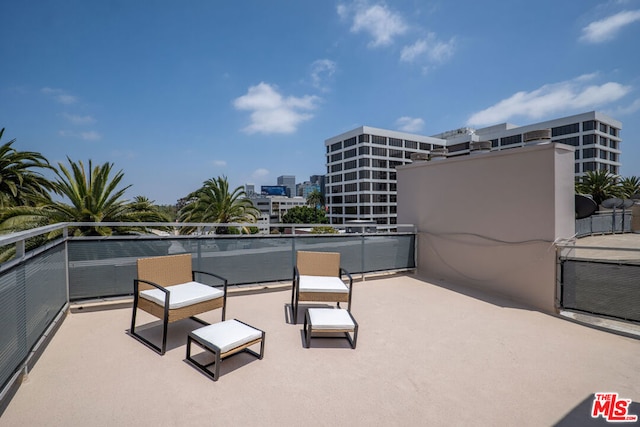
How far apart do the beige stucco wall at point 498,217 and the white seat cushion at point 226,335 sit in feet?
15.9

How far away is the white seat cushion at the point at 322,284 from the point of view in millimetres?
4109

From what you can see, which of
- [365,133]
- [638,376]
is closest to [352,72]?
[638,376]

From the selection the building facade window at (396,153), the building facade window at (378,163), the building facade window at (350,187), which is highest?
the building facade window at (396,153)

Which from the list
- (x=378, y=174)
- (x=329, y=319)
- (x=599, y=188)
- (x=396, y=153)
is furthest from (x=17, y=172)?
(x=396, y=153)

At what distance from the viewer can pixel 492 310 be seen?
4.84 m

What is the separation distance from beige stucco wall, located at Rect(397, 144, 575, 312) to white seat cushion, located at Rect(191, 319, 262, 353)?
15.9 feet

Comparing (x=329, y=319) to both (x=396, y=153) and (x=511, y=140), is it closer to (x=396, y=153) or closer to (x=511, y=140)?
(x=396, y=153)

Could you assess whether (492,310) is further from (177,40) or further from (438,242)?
(177,40)

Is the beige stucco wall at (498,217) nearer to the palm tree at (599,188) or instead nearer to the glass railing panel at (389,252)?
the glass railing panel at (389,252)

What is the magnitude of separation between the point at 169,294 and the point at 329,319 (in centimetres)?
Result: 181

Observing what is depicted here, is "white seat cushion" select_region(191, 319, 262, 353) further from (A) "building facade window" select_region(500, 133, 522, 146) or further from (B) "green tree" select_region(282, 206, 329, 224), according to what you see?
(A) "building facade window" select_region(500, 133, 522, 146)

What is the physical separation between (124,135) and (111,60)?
1361cm

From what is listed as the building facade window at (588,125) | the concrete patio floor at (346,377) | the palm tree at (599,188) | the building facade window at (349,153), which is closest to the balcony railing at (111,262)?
the concrete patio floor at (346,377)

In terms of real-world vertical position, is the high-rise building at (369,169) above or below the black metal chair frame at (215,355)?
above
